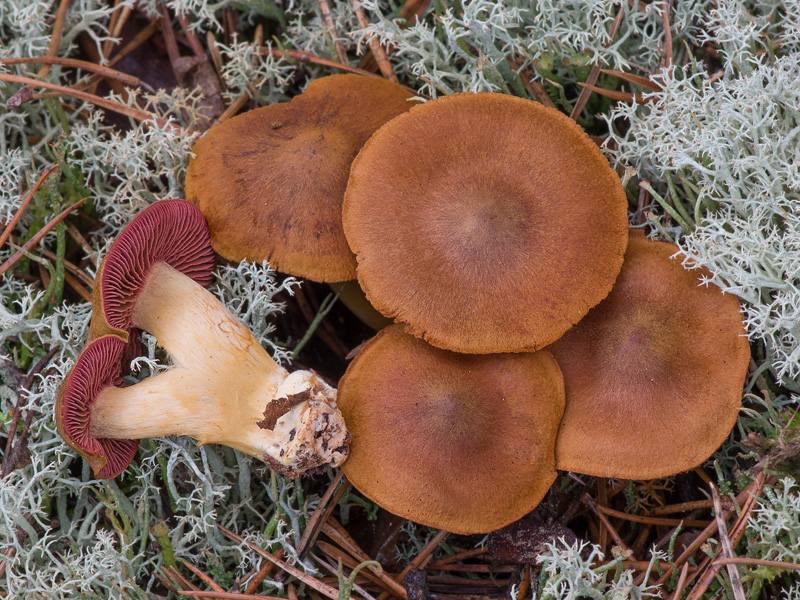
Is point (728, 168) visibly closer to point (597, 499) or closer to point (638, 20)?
point (638, 20)

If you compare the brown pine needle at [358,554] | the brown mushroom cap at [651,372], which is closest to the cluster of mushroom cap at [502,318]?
the brown mushroom cap at [651,372]

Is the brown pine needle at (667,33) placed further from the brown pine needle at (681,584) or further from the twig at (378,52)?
the brown pine needle at (681,584)

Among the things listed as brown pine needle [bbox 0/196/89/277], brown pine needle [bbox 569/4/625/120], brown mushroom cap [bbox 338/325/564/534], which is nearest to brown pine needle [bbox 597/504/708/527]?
brown mushroom cap [bbox 338/325/564/534]

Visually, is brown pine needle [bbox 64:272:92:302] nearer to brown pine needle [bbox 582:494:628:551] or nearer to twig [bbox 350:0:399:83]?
twig [bbox 350:0:399:83]

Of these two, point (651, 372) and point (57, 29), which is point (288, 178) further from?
point (651, 372)

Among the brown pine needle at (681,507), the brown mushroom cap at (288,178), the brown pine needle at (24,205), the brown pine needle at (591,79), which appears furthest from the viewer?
the brown pine needle at (591,79)
